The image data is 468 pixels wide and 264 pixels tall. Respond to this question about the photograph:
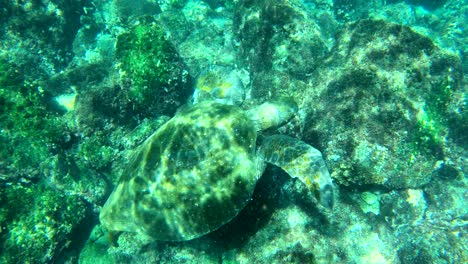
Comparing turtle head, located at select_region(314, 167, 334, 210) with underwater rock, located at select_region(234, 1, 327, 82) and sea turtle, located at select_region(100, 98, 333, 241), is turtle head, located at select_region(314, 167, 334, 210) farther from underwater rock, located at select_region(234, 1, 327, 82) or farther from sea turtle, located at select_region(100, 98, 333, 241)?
underwater rock, located at select_region(234, 1, 327, 82)

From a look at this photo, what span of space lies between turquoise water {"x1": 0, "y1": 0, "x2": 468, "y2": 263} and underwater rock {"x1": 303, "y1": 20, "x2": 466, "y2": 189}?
27 millimetres

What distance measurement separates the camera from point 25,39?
26.7 ft

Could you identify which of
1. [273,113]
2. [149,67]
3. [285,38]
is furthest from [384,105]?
[149,67]

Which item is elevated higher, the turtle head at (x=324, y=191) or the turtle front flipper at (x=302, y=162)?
the turtle front flipper at (x=302, y=162)

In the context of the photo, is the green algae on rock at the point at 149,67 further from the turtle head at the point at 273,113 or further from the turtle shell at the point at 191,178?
the turtle head at the point at 273,113

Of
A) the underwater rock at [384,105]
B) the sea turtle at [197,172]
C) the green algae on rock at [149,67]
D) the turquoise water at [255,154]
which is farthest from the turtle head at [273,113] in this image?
the green algae on rock at [149,67]

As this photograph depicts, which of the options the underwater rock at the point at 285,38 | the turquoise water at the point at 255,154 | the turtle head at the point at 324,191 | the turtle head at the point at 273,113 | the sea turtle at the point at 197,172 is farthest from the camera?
the underwater rock at the point at 285,38

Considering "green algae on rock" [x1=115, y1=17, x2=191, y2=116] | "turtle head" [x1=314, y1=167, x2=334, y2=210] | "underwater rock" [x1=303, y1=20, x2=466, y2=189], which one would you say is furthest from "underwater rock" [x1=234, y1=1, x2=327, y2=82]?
"turtle head" [x1=314, y1=167, x2=334, y2=210]

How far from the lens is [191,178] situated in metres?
3.84

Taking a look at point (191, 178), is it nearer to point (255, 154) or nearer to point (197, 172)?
point (197, 172)

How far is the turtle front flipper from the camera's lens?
3.32 m

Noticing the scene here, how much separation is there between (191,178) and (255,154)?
1103mm

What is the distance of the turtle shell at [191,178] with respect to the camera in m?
3.84

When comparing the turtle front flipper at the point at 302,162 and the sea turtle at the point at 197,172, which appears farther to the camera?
the sea turtle at the point at 197,172
